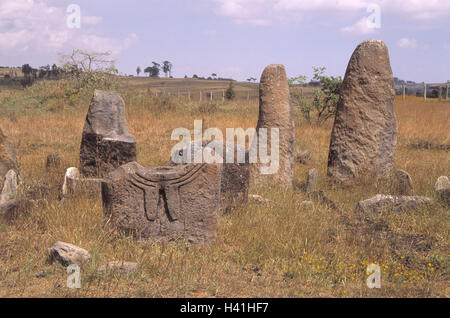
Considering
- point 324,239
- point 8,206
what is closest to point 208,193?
point 324,239

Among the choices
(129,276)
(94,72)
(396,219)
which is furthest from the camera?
(94,72)

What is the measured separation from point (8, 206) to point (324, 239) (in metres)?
3.80

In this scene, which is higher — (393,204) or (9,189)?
(9,189)

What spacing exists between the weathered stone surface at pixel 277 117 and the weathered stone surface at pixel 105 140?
2.24 m

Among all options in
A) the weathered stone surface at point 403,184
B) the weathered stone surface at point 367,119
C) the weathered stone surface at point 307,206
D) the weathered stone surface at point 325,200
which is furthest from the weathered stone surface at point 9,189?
the weathered stone surface at point 403,184

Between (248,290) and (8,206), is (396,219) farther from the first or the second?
(8,206)

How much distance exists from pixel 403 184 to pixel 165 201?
431 cm

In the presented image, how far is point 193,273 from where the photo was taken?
411 cm

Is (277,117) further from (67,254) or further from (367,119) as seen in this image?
(67,254)

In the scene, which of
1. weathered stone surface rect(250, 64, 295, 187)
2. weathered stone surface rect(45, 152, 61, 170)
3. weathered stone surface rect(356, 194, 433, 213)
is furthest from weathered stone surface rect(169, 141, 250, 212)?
weathered stone surface rect(45, 152, 61, 170)

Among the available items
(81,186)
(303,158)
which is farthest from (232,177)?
(303,158)

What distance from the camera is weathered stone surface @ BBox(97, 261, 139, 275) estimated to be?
157 inches

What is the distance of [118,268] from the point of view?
4.01 meters

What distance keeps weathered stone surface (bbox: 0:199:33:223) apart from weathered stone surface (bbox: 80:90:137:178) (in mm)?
1768
